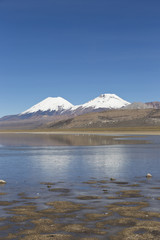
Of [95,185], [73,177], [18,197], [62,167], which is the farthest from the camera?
[62,167]

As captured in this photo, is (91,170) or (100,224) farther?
(91,170)

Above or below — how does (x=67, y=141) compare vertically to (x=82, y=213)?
above

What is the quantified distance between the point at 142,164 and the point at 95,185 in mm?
14814

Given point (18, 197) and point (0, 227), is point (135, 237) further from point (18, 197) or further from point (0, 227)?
point (18, 197)

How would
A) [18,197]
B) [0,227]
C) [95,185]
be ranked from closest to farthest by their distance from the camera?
[0,227], [18,197], [95,185]

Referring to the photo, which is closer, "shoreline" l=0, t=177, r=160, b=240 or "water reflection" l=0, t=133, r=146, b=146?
"shoreline" l=0, t=177, r=160, b=240

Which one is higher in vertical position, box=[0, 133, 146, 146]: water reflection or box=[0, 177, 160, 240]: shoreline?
box=[0, 133, 146, 146]: water reflection

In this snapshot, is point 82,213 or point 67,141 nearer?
point 82,213

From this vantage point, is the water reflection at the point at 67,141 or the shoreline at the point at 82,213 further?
the water reflection at the point at 67,141

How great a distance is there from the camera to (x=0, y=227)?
15.4 meters

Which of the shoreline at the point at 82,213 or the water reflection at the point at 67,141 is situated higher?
the water reflection at the point at 67,141

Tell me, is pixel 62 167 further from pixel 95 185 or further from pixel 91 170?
pixel 95 185

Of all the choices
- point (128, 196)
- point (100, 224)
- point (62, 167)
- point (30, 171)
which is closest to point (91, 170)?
point (62, 167)

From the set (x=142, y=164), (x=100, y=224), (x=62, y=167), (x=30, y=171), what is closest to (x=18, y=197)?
(x=100, y=224)
